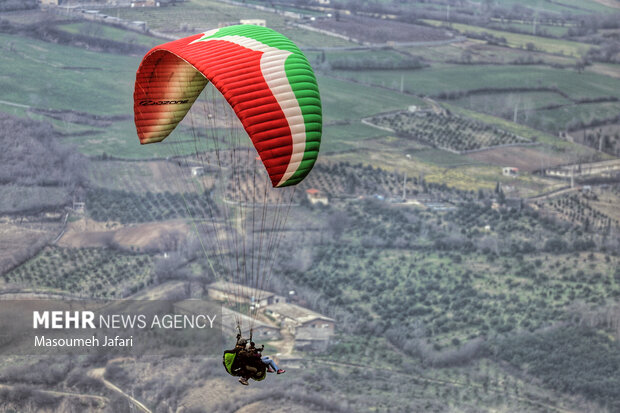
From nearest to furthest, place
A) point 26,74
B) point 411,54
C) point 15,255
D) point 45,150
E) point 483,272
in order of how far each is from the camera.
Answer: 1. point 15,255
2. point 483,272
3. point 45,150
4. point 26,74
5. point 411,54

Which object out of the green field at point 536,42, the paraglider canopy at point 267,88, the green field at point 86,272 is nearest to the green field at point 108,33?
the green field at point 86,272

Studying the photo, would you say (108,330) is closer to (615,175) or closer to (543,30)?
(615,175)

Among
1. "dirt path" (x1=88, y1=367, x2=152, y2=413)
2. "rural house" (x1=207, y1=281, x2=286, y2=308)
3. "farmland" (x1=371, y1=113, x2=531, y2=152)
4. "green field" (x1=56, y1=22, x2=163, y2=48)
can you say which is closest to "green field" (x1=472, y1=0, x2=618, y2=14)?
"farmland" (x1=371, y1=113, x2=531, y2=152)

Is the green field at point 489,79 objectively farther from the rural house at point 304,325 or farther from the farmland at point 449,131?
the rural house at point 304,325

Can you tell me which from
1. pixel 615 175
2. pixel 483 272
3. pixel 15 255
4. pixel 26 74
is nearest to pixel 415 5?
pixel 615 175

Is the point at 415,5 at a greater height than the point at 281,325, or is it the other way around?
the point at 415,5

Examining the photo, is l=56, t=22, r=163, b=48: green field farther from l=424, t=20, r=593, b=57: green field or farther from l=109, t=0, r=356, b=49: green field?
l=424, t=20, r=593, b=57: green field
